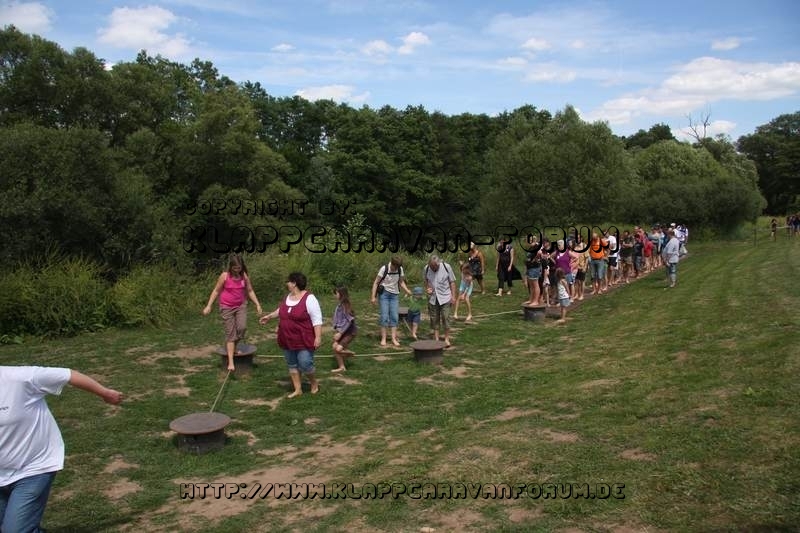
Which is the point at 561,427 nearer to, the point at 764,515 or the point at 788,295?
the point at 764,515

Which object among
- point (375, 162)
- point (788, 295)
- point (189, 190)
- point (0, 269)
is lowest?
point (788, 295)

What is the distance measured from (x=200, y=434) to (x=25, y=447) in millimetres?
2805

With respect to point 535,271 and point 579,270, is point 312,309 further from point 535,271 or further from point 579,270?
point 579,270

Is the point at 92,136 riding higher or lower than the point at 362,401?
higher

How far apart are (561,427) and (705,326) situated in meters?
5.56

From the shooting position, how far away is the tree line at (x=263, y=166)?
17.3 meters

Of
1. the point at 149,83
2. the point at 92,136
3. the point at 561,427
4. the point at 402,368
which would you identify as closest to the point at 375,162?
the point at 149,83

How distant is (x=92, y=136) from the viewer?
1777 centimetres

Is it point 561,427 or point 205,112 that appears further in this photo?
point 205,112

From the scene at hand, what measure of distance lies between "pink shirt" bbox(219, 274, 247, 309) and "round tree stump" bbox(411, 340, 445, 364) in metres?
3.15

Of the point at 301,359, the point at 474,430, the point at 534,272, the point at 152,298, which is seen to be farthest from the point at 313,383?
the point at 534,272

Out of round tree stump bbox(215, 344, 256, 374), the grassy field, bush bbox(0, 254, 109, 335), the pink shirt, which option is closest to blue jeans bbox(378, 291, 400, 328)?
the grassy field

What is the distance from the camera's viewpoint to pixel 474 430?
6906 millimetres

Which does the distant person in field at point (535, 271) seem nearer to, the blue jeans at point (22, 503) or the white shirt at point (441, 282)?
the white shirt at point (441, 282)
